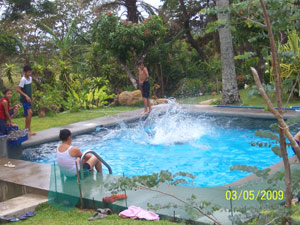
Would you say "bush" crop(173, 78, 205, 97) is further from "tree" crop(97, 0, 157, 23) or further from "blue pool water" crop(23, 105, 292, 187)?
"blue pool water" crop(23, 105, 292, 187)

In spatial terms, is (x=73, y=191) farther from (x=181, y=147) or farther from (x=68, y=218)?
(x=181, y=147)

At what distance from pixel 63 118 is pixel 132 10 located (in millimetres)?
8259

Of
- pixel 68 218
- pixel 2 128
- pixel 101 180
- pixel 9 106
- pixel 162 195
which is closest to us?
pixel 162 195

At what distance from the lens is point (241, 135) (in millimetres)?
10953

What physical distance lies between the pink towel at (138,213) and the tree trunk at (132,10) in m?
16.0

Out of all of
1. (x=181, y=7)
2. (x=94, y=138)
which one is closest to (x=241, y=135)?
(x=94, y=138)

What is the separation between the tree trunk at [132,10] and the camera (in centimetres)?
1967

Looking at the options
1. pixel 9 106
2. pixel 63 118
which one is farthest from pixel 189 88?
pixel 9 106

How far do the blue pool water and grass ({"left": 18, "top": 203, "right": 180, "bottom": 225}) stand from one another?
8.21ft

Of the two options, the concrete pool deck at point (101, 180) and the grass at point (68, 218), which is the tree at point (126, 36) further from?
the grass at point (68, 218)

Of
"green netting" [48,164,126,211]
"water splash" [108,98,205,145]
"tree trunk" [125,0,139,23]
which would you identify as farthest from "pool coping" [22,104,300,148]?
"tree trunk" [125,0,139,23]

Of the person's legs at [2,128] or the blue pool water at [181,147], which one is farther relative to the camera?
the person's legs at [2,128]

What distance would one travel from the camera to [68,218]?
519 cm

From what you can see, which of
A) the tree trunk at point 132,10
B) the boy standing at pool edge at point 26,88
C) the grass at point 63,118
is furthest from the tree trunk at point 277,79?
the tree trunk at point 132,10
